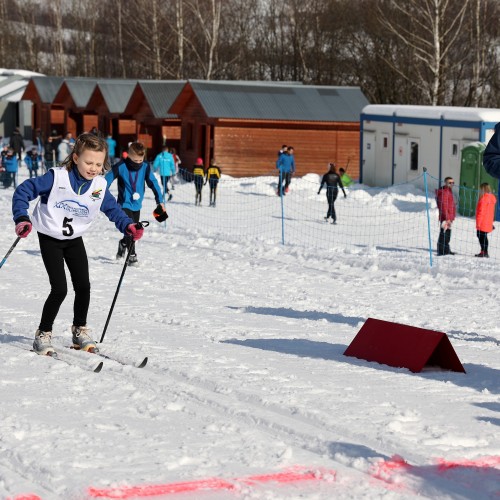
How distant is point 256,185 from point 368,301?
60.9 feet

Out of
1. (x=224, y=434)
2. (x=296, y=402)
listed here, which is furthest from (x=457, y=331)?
(x=224, y=434)

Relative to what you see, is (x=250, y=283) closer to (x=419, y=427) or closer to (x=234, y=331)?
(x=234, y=331)

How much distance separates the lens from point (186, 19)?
219 feet

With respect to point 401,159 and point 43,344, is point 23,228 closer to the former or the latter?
point 43,344

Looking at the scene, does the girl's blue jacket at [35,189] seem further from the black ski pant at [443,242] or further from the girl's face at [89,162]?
the black ski pant at [443,242]

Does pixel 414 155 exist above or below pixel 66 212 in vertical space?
below

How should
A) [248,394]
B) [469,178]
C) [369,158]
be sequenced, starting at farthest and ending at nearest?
[369,158] < [469,178] < [248,394]

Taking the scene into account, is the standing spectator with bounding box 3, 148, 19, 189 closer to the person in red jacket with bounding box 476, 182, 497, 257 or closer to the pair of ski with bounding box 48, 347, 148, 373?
the person in red jacket with bounding box 476, 182, 497, 257

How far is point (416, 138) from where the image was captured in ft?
92.4

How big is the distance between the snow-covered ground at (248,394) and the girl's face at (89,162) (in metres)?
1.17

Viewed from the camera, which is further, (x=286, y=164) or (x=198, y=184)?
(x=286, y=164)

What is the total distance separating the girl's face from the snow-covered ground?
1.17 m

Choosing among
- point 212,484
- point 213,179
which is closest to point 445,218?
point 213,179

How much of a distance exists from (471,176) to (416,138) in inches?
174
